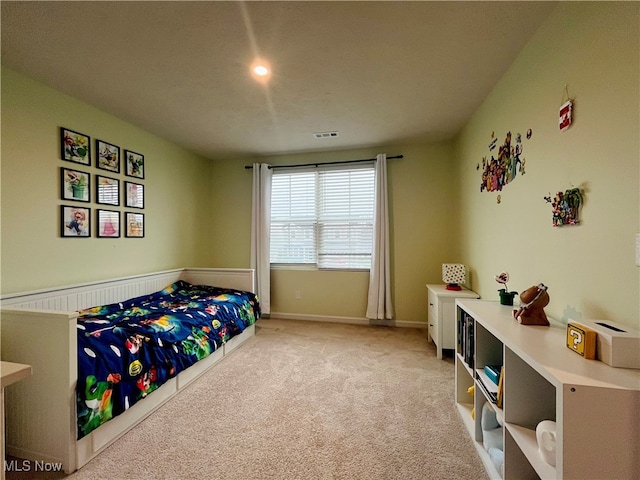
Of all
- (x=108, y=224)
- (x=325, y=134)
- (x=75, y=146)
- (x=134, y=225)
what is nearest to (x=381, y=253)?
(x=325, y=134)

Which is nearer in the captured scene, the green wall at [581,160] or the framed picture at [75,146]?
the green wall at [581,160]

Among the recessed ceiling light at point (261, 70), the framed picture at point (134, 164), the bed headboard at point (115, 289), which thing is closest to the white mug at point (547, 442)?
the recessed ceiling light at point (261, 70)

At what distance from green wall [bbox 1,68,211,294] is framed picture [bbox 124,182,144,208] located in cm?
7

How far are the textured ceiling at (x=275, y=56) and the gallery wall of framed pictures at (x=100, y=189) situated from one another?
1.27 ft

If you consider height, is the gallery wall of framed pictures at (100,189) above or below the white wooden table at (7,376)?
above

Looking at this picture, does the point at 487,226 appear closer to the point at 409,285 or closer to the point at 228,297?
the point at 409,285

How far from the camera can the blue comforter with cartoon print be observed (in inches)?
58.7

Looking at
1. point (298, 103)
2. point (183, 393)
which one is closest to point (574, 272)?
point (298, 103)

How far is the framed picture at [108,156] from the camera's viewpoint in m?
2.65

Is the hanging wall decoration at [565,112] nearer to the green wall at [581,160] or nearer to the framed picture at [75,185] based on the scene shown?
the green wall at [581,160]

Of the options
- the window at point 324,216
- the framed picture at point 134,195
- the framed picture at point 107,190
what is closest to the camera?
the framed picture at point 107,190

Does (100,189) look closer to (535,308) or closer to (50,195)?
(50,195)

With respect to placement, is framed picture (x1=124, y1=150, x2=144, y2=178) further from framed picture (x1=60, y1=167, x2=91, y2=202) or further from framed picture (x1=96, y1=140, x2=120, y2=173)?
framed picture (x1=60, y1=167, x2=91, y2=202)

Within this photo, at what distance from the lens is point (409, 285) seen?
370 cm
